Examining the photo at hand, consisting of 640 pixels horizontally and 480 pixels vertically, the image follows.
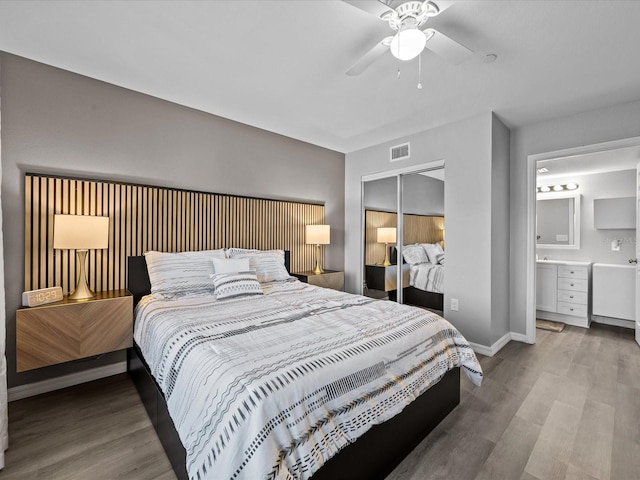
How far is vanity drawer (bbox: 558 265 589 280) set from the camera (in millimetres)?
4297

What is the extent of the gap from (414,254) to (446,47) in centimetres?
269

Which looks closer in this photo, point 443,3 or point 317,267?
point 443,3

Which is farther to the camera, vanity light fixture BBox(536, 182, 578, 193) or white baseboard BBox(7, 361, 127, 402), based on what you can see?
vanity light fixture BBox(536, 182, 578, 193)

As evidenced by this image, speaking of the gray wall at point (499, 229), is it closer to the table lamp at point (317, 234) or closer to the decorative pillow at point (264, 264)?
the table lamp at point (317, 234)

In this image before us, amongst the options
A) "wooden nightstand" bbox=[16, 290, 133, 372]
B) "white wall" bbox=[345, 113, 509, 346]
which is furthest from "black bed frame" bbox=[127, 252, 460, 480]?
"white wall" bbox=[345, 113, 509, 346]

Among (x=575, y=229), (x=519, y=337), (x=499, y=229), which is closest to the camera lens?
(x=499, y=229)

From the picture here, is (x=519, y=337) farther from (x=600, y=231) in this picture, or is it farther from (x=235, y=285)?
(x=235, y=285)

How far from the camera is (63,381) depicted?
2.58 meters

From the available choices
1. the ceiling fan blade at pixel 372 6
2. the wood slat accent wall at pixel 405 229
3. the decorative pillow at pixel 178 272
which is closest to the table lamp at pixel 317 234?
the wood slat accent wall at pixel 405 229

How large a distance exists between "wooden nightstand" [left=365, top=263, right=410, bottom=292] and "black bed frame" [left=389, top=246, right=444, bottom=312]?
0.08m

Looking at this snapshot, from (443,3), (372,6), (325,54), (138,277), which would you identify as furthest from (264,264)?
(443,3)

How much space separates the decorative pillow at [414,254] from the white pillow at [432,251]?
0.05 meters

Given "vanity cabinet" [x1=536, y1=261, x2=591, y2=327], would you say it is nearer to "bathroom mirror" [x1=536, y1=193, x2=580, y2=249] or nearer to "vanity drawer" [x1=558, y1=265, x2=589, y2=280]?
"vanity drawer" [x1=558, y1=265, x2=589, y2=280]

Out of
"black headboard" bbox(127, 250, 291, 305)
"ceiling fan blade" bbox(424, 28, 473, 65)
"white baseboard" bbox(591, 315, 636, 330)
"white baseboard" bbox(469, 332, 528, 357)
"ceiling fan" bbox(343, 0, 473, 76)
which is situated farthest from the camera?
"white baseboard" bbox(591, 315, 636, 330)
